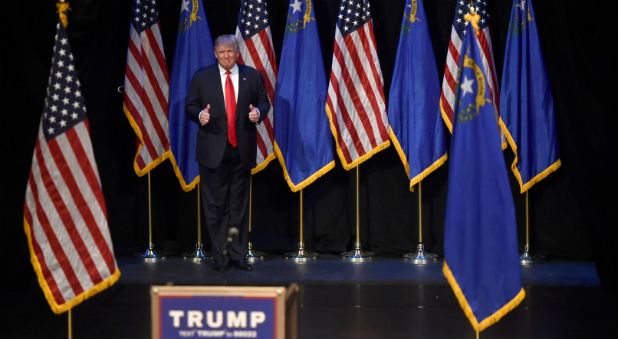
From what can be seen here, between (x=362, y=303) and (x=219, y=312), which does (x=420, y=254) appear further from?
(x=219, y=312)

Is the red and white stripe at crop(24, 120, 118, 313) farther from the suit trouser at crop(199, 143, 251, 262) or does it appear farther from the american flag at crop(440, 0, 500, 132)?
the american flag at crop(440, 0, 500, 132)

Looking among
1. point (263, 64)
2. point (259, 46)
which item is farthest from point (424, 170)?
point (259, 46)

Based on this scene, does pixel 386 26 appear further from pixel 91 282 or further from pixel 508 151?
pixel 91 282

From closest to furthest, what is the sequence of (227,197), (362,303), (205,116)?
1. (362,303)
2. (205,116)
3. (227,197)

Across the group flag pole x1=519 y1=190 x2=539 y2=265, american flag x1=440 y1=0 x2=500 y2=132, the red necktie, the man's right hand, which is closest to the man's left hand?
the red necktie

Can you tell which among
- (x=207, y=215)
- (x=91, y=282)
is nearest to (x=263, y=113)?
(x=207, y=215)

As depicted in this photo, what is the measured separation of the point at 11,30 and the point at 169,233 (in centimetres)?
232

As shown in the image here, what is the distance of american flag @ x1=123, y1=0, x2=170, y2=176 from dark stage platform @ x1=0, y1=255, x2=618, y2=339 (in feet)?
2.87

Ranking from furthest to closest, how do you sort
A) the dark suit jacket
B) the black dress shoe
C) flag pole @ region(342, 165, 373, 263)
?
flag pole @ region(342, 165, 373, 263) → the black dress shoe → the dark suit jacket

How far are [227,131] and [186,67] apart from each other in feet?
3.37

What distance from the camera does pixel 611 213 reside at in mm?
5754

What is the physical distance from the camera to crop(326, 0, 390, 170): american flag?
23.4 feet

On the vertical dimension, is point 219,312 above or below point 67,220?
below

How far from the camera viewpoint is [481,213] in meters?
4.26
